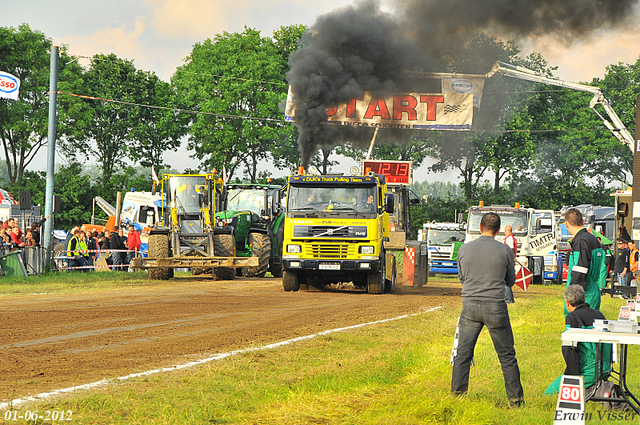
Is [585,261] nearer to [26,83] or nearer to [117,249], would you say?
[117,249]

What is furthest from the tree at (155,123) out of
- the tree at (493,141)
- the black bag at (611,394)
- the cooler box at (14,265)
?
the black bag at (611,394)

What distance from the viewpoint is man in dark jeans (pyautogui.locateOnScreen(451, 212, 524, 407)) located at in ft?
23.7

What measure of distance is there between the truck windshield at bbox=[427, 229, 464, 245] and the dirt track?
14.9m

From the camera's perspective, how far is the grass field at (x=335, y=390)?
252 inches

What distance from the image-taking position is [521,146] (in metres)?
56.5

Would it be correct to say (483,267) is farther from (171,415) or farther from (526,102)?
(526,102)

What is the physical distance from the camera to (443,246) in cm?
3575

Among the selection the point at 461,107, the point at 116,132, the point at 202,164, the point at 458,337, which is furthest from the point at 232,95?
the point at 458,337

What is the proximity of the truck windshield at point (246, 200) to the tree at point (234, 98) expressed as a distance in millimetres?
24378

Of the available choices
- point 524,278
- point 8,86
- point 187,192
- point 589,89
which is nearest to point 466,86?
point 589,89

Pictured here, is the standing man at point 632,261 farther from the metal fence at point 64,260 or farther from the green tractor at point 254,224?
the metal fence at point 64,260

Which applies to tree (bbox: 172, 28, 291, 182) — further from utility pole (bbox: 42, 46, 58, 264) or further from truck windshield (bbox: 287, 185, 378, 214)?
truck windshield (bbox: 287, 185, 378, 214)

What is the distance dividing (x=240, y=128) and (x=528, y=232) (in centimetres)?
2790

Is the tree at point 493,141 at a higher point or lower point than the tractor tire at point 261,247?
higher
